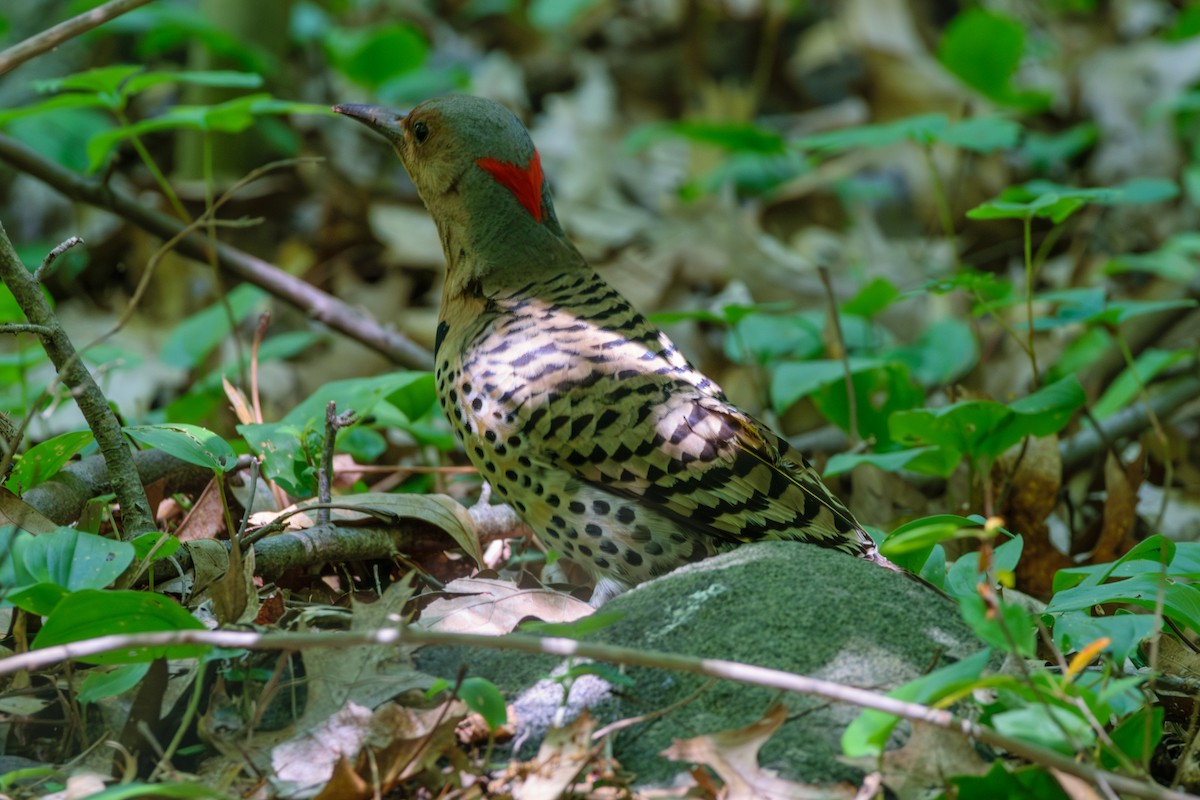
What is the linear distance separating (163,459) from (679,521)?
5.45 feet

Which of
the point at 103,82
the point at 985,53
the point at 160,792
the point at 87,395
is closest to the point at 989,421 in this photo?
the point at 87,395

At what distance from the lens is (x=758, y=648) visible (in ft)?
8.44

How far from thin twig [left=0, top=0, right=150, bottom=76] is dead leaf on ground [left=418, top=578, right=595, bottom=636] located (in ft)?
4.97

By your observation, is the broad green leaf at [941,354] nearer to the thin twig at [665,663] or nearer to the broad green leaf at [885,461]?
the broad green leaf at [885,461]

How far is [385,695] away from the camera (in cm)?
253

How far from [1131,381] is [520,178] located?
294cm

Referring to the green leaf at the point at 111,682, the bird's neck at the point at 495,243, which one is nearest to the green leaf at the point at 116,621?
the green leaf at the point at 111,682

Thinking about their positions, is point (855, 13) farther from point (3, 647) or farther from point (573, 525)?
point (3, 647)

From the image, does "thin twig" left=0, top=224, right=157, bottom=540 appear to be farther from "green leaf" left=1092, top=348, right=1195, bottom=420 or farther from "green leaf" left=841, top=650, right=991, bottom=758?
"green leaf" left=1092, top=348, right=1195, bottom=420

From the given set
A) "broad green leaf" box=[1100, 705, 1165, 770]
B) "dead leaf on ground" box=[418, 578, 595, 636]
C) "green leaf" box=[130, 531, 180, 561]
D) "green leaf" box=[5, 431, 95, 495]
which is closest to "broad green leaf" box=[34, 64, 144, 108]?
"green leaf" box=[5, 431, 95, 495]

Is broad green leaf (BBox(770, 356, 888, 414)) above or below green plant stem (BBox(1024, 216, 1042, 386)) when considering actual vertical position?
below

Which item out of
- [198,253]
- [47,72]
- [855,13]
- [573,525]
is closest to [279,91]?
[47,72]

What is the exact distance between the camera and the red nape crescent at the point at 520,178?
3771mm

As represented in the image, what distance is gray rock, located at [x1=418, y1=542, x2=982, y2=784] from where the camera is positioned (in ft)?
7.91
